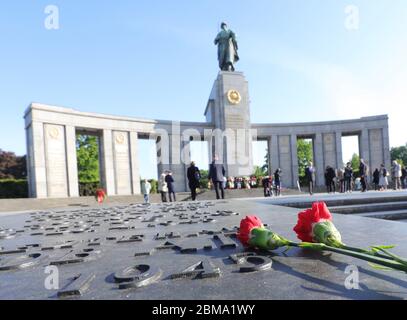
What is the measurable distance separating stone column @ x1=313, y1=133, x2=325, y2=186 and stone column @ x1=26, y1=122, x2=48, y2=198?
87.1 feet

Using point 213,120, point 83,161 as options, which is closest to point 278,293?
point 213,120

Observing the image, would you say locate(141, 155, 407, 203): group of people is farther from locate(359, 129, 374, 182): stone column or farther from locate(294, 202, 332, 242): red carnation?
locate(294, 202, 332, 242): red carnation

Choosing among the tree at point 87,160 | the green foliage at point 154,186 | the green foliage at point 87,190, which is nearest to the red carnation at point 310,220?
the green foliage at point 87,190

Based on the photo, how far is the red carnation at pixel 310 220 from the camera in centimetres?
161

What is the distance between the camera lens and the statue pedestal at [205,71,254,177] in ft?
95.9

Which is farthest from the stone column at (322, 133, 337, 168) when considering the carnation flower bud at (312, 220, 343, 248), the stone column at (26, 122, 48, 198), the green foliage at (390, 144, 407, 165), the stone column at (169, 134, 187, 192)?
the green foliage at (390, 144, 407, 165)

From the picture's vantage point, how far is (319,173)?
3319 centimetres

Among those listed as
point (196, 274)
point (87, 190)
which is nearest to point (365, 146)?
point (87, 190)

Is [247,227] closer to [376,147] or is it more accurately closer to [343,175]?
[343,175]

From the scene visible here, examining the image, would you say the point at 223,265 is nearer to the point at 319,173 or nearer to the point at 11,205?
the point at 11,205

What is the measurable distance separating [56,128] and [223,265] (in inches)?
1036

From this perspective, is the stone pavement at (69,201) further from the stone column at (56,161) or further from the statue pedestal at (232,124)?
the statue pedestal at (232,124)

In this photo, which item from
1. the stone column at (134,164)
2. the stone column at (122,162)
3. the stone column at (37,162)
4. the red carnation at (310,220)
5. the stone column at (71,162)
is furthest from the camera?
the stone column at (134,164)

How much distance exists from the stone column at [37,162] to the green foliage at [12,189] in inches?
168
